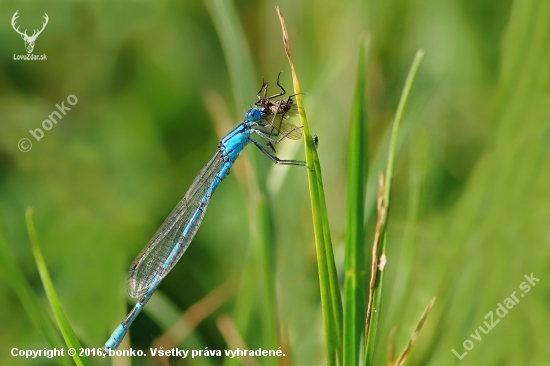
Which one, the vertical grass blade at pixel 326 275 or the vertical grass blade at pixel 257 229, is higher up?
the vertical grass blade at pixel 257 229

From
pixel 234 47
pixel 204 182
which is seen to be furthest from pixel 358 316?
pixel 204 182

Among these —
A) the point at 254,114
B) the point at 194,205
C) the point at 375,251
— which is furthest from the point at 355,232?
the point at 194,205

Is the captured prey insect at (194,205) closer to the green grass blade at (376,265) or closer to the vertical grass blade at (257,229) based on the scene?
the vertical grass blade at (257,229)

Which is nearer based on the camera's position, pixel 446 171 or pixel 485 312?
pixel 485 312

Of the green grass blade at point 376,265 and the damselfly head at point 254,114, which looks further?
the damselfly head at point 254,114

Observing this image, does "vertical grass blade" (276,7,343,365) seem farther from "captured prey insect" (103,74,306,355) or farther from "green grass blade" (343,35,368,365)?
"captured prey insect" (103,74,306,355)

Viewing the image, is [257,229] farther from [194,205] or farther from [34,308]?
[194,205]

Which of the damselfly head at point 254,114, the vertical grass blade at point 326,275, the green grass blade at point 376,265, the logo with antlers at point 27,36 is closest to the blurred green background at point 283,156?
the logo with antlers at point 27,36

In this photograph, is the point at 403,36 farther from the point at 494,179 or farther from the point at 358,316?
the point at 358,316
